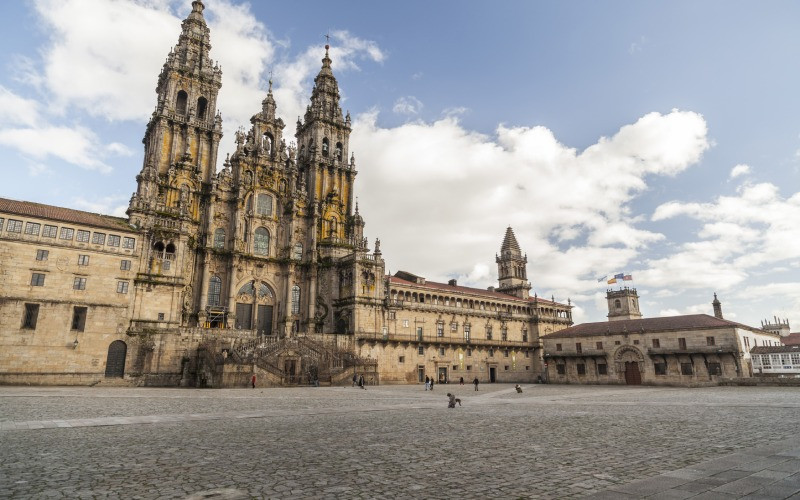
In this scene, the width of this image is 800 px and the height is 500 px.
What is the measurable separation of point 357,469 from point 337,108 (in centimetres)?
6933

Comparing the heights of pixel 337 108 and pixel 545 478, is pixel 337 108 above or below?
above

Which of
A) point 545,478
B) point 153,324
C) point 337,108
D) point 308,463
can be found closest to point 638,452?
point 545,478

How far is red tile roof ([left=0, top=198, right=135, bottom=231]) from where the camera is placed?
126 ft

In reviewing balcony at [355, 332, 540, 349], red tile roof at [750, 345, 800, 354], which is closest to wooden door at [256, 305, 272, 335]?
balcony at [355, 332, 540, 349]

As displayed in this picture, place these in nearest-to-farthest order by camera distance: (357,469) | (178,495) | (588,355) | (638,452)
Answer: (178,495) → (357,469) → (638,452) → (588,355)

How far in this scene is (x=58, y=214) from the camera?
132 feet

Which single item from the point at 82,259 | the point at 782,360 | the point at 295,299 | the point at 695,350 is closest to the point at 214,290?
the point at 295,299

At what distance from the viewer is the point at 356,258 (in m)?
58.2

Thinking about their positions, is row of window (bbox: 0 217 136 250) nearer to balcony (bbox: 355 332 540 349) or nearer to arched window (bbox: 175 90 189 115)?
arched window (bbox: 175 90 189 115)

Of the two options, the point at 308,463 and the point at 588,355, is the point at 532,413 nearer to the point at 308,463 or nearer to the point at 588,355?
the point at 308,463

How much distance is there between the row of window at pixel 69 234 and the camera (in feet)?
123

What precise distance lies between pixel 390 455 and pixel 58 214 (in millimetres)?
42418

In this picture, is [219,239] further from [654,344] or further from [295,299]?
[654,344]

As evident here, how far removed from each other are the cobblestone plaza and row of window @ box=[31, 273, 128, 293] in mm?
23660
